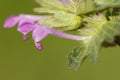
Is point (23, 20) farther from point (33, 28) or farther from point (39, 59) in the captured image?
point (39, 59)

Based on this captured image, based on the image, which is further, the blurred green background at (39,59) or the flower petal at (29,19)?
the blurred green background at (39,59)

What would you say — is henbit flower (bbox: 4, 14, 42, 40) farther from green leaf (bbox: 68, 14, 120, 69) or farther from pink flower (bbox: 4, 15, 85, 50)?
green leaf (bbox: 68, 14, 120, 69)

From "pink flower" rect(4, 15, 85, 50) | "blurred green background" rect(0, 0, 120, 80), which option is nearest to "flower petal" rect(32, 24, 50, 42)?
"pink flower" rect(4, 15, 85, 50)

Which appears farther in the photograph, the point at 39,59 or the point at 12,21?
the point at 39,59

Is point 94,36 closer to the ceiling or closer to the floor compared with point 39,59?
closer to the ceiling

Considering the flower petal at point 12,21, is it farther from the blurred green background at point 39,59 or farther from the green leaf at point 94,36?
the blurred green background at point 39,59

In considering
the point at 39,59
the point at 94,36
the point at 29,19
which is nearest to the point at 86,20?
the point at 94,36

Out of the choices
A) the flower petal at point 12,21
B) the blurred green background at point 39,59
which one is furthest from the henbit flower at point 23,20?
the blurred green background at point 39,59
